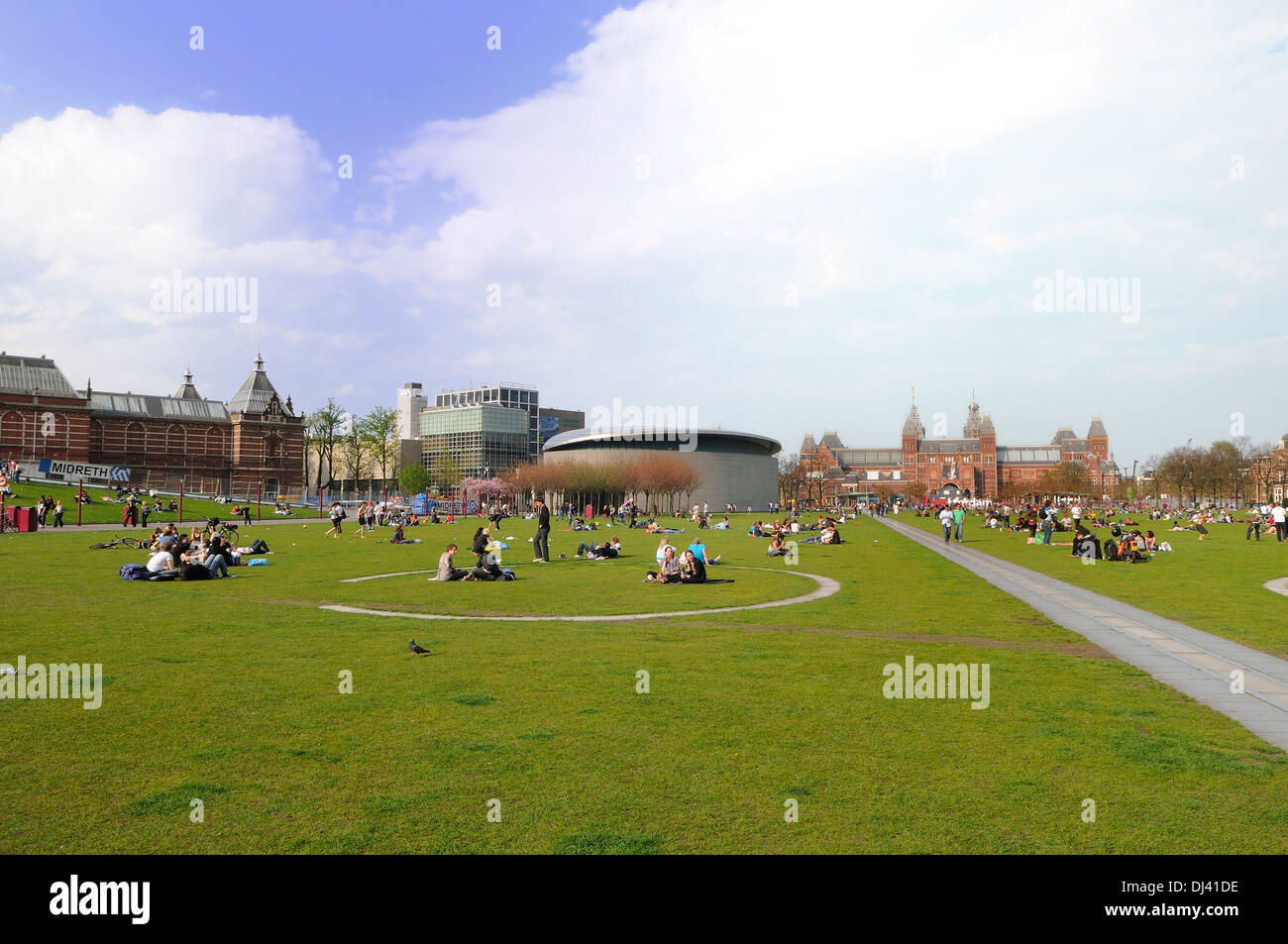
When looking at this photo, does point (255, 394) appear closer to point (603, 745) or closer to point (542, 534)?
point (542, 534)

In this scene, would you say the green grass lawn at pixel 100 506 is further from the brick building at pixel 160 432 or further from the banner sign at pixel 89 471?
the brick building at pixel 160 432

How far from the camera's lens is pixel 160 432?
99062 millimetres

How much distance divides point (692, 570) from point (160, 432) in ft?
316

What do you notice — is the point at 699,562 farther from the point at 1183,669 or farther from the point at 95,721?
the point at 95,721

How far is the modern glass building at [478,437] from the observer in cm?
16350

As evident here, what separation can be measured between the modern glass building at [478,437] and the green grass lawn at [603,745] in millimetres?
148993

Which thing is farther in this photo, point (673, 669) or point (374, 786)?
point (673, 669)

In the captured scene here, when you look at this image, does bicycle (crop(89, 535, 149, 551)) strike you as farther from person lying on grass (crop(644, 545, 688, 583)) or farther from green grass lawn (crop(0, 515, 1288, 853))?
person lying on grass (crop(644, 545, 688, 583))

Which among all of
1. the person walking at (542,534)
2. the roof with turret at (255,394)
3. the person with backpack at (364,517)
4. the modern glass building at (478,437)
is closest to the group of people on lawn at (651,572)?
the person walking at (542,534)

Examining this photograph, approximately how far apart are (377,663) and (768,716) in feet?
17.8

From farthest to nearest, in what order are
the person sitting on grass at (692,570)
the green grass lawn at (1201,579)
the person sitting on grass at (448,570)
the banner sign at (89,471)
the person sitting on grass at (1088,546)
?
the banner sign at (89,471), the person sitting on grass at (1088,546), the person sitting on grass at (692,570), the person sitting on grass at (448,570), the green grass lawn at (1201,579)

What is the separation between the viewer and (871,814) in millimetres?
5938

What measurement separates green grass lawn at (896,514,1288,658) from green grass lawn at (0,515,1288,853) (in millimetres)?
3856
